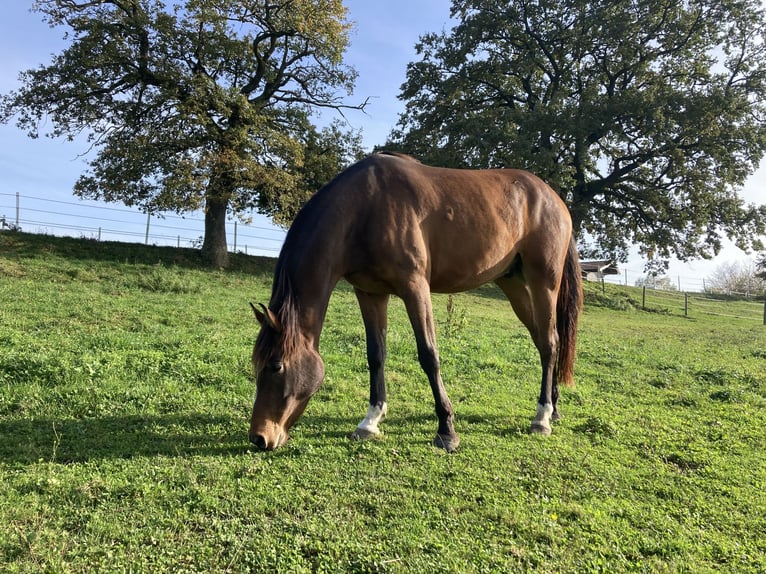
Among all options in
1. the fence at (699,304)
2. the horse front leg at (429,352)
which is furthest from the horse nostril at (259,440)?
the fence at (699,304)

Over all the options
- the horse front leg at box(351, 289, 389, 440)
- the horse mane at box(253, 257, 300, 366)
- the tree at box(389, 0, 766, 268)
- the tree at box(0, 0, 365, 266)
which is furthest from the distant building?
the horse mane at box(253, 257, 300, 366)

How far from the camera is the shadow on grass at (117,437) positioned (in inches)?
125

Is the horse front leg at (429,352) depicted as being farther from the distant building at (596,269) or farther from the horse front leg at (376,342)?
the distant building at (596,269)

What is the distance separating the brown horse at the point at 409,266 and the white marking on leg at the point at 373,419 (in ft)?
0.04

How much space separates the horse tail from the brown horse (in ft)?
0.04

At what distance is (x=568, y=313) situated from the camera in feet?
17.0

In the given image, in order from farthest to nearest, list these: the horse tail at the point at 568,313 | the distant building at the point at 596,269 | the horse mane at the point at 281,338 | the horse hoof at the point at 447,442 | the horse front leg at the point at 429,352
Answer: the distant building at the point at 596,269 → the horse tail at the point at 568,313 → the horse front leg at the point at 429,352 → the horse hoof at the point at 447,442 → the horse mane at the point at 281,338

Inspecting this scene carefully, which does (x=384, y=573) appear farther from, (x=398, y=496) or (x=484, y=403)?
(x=484, y=403)

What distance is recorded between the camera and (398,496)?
285 cm

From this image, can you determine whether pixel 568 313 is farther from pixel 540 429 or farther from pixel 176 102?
pixel 176 102

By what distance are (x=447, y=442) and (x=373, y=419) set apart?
0.70m

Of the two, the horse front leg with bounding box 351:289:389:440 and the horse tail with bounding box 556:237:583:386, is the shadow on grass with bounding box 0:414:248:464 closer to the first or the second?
the horse front leg with bounding box 351:289:389:440

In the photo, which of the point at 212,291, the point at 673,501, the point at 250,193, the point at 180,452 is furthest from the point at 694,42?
the point at 180,452

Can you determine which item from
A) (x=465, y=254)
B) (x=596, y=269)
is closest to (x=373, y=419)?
(x=465, y=254)
